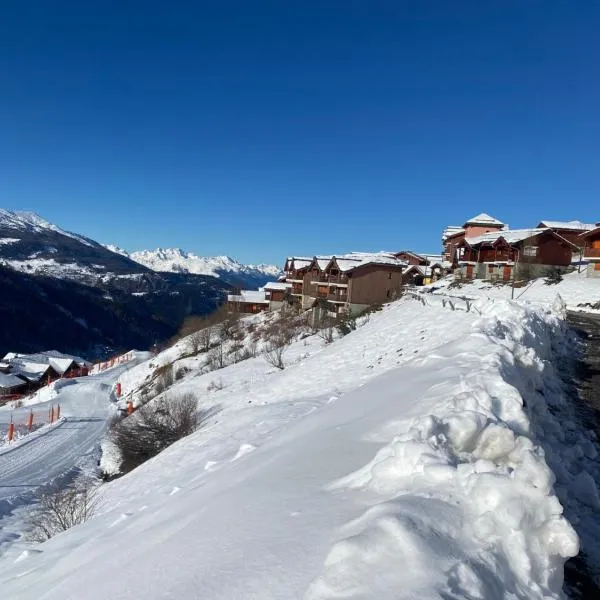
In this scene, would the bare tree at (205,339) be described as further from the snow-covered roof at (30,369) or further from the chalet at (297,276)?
the snow-covered roof at (30,369)

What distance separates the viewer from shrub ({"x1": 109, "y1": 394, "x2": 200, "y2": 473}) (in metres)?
18.4

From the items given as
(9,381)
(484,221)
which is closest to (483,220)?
(484,221)

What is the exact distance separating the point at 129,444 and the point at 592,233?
1441 inches

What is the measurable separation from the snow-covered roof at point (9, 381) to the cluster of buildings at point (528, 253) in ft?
221

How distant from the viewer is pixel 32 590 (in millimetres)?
4828

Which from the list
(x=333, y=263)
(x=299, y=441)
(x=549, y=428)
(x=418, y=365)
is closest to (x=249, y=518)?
(x=299, y=441)

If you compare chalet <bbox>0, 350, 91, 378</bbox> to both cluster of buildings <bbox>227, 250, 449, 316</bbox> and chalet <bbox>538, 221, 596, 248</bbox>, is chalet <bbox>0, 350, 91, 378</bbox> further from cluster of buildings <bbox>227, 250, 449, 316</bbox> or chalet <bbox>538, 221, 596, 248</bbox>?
chalet <bbox>538, 221, 596, 248</bbox>

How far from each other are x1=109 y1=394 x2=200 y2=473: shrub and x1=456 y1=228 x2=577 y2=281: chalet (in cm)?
3185

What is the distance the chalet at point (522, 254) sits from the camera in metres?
42.6

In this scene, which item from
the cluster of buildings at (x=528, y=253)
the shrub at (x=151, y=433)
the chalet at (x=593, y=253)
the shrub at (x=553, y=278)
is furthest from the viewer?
the cluster of buildings at (x=528, y=253)

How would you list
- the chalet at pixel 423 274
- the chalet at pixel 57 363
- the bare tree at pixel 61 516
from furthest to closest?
1. the chalet at pixel 57 363
2. the chalet at pixel 423 274
3. the bare tree at pixel 61 516

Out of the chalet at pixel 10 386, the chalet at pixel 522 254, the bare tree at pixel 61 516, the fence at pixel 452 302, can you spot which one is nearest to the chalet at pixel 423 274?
the chalet at pixel 522 254

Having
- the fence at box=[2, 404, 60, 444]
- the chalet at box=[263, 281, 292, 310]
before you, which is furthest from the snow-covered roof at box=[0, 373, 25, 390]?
the chalet at box=[263, 281, 292, 310]

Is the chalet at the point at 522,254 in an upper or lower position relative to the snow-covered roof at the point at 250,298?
upper
